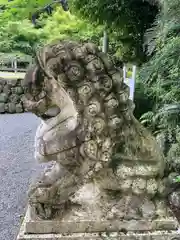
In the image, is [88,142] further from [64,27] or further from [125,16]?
[64,27]

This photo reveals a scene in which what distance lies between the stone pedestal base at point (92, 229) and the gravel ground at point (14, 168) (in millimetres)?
959

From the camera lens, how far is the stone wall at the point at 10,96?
610 centimetres

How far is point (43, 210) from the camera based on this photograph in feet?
2.97

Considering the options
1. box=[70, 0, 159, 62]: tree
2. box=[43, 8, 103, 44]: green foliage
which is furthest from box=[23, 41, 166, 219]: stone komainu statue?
box=[43, 8, 103, 44]: green foliage

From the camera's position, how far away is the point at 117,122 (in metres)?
0.86

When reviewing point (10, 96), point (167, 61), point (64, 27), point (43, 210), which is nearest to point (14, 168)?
point (167, 61)

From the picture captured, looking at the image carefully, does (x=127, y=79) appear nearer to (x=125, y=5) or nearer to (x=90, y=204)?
(x=125, y=5)

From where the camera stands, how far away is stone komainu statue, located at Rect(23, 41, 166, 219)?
85 cm

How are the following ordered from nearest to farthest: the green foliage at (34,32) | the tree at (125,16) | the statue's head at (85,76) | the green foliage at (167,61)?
the statue's head at (85,76), the green foliage at (167,61), the tree at (125,16), the green foliage at (34,32)

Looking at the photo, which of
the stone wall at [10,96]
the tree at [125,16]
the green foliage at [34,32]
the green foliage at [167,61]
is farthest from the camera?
the stone wall at [10,96]

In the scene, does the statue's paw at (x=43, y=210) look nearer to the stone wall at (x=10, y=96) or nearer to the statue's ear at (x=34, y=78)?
the statue's ear at (x=34, y=78)

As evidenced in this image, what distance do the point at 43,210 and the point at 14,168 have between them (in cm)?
219

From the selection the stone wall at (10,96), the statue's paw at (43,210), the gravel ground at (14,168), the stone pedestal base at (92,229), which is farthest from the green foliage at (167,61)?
the stone wall at (10,96)

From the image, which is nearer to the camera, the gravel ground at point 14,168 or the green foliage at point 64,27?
the gravel ground at point 14,168
